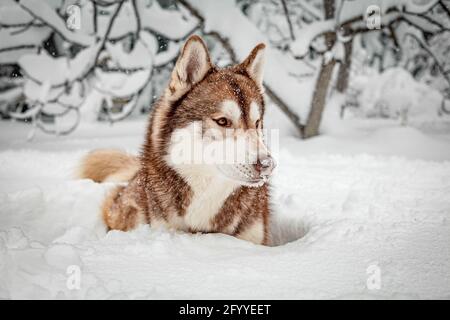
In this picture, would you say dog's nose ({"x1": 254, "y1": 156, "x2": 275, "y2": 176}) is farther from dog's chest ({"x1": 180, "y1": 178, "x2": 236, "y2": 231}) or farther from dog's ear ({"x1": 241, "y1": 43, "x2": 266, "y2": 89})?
dog's ear ({"x1": 241, "y1": 43, "x2": 266, "y2": 89})

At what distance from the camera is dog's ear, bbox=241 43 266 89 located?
277 centimetres

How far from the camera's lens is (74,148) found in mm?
6473

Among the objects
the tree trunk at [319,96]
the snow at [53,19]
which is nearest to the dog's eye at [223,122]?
the snow at [53,19]

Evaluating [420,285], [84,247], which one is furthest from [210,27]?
[420,285]

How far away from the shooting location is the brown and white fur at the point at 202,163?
2412mm

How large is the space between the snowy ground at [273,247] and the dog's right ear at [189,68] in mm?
975

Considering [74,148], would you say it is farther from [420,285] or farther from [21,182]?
[420,285]

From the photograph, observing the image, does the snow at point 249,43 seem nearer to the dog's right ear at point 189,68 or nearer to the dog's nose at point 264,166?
the dog's right ear at point 189,68

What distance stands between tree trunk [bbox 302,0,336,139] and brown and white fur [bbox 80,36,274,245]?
3594 mm

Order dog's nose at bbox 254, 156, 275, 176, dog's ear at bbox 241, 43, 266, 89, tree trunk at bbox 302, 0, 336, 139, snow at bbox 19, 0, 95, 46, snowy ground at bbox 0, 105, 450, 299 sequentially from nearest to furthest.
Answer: snowy ground at bbox 0, 105, 450, 299 < dog's nose at bbox 254, 156, 275, 176 < dog's ear at bbox 241, 43, 266, 89 < snow at bbox 19, 0, 95, 46 < tree trunk at bbox 302, 0, 336, 139

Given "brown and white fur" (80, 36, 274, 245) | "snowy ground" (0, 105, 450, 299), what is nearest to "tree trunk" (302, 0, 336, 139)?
"snowy ground" (0, 105, 450, 299)

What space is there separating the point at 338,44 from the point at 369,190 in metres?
2.95

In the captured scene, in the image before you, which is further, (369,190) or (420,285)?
(369,190)

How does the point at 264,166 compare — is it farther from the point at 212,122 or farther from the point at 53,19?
the point at 53,19
